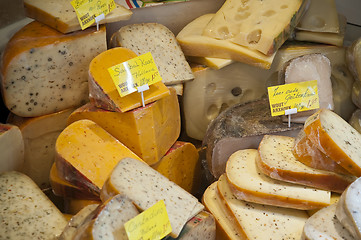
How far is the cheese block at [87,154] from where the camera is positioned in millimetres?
1938

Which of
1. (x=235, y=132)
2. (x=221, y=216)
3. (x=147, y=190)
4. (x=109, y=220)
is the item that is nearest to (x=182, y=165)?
(x=235, y=132)

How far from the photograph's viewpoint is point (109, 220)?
1.52m

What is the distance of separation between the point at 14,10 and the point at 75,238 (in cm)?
150

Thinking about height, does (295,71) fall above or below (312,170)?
above

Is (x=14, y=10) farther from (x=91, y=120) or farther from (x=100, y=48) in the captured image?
(x=91, y=120)

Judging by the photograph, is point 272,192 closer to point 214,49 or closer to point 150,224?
point 150,224

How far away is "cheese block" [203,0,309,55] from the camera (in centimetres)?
245

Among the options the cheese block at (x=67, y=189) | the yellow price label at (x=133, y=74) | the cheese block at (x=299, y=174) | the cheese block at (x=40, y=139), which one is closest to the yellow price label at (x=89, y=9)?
the yellow price label at (x=133, y=74)

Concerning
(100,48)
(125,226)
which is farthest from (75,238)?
(100,48)

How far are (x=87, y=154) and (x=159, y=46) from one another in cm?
79

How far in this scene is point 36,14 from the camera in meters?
2.34

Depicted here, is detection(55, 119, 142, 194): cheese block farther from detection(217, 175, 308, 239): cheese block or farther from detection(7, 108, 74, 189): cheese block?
detection(217, 175, 308, 239): cheese block

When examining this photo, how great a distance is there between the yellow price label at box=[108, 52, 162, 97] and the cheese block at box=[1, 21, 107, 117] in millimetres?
305

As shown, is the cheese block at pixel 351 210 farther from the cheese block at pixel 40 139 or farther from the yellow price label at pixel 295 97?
the cheese block at pixel 40 139
